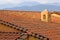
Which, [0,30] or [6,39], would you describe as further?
[0,30]

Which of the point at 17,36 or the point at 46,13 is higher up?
the point at 46,13

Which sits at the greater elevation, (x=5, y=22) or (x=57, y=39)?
(x=5, y=22)

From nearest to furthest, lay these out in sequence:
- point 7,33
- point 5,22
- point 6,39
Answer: point 6,39 → point 7,33 → point 5,22

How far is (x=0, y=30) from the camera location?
1723 centimetres

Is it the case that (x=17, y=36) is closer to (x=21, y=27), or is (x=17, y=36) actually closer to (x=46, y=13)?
(x=21, y=27)

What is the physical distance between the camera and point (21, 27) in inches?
696

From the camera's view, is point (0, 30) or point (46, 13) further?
point (46, 13)

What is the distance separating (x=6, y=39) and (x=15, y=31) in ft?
8.29

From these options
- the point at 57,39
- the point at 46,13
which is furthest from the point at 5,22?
the point at 46,13

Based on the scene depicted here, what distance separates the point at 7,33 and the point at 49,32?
3.07m

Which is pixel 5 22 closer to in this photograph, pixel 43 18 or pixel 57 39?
pixel 57 39

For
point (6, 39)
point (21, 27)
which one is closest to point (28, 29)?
point (21, 27)

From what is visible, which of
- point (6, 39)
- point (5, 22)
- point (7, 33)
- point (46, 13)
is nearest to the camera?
point (6, 39)

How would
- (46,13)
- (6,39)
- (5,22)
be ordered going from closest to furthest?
(6,39), (5,22), (46,13)
